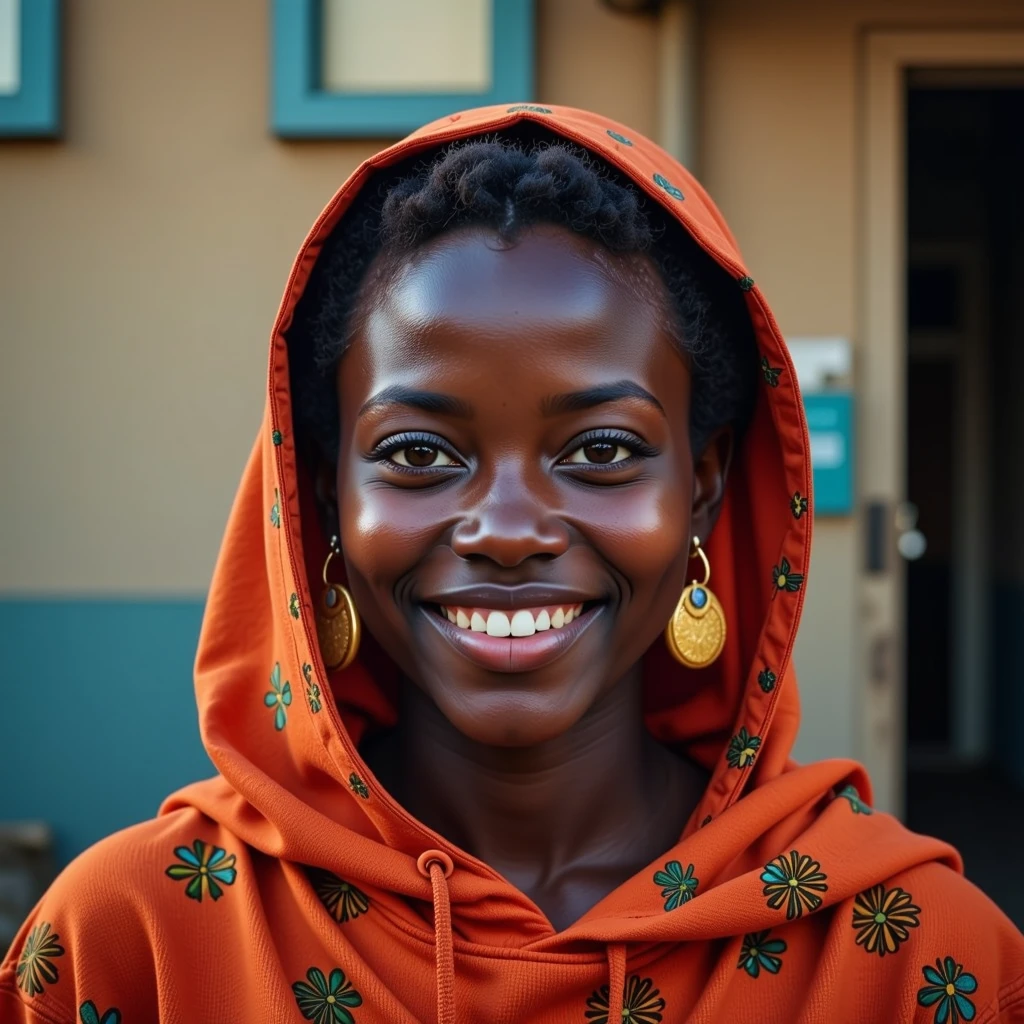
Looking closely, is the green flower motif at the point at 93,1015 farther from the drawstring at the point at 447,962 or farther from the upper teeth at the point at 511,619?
the upper teeth at the point at 511,619

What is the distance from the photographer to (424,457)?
124cm

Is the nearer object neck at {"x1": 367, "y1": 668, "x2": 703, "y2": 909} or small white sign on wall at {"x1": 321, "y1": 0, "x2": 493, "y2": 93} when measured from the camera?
neck at {"x1": 367, "y1": 668, "x2": 703, "y2": 909}

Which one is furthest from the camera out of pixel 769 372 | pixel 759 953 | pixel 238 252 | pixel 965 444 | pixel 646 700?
pixel 965 444

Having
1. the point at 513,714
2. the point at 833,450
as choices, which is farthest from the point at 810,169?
the point at 513,714

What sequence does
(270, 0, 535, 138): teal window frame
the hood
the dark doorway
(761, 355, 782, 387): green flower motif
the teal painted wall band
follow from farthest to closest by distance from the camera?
the dark doorway < the teal painted wall band < (270, 0, 535, 138): teal window frame < (761, 355, 782, 387): green flower motif < the hood

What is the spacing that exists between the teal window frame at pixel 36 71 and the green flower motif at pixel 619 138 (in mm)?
2321

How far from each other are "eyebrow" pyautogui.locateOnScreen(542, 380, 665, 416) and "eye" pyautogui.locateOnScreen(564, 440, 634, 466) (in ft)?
0.15

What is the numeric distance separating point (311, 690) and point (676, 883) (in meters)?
0.45

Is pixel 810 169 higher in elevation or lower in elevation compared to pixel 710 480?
higher

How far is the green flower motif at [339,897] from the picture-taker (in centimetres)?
130

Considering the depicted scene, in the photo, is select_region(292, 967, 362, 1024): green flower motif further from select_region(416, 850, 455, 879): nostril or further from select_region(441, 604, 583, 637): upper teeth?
select_region(441, 604, 583, 637): upper teeth

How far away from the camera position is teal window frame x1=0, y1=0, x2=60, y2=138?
315 cm

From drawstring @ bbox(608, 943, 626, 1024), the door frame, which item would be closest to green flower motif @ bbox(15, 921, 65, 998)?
drawstring @ bbox(608, 943, 626, 1024)

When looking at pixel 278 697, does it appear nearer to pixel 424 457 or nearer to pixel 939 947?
pixel 424 457
